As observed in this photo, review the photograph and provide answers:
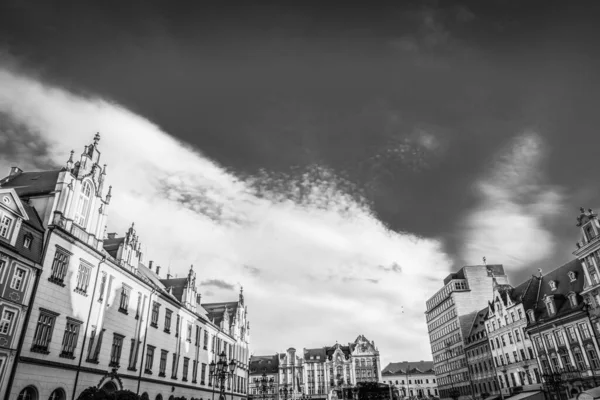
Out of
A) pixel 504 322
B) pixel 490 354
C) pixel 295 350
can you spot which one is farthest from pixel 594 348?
pixel 295 350

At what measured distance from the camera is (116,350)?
31609mm

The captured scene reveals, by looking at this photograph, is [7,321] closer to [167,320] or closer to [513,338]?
[167,320]

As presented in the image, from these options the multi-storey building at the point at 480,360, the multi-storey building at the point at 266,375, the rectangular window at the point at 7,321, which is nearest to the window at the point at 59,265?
the rectangular window at the point at 7,321

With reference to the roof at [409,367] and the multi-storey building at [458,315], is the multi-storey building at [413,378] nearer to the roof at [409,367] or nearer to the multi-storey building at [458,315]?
the roof at [409,367]

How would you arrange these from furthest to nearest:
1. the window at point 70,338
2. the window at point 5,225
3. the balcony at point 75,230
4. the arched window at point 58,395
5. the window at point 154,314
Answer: the window at point 154,314 < the balcony at point 75,230 < the window at point 70,338 < the arched window at point 58,395 < the window at point 5,225

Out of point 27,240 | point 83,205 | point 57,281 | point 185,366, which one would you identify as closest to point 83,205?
point 83,205

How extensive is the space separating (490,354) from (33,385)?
67052 millimetres

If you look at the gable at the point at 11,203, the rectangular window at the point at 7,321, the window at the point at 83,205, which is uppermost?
the window at the point at 83,205

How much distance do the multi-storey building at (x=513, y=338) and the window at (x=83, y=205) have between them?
57.1 m

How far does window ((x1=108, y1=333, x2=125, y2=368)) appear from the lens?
30839 mm

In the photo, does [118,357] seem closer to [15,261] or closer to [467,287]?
[15,261]

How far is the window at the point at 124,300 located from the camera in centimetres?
3297

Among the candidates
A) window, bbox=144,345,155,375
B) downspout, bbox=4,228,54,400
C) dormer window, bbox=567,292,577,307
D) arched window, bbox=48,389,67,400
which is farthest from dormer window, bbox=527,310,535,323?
downspout, bbox=4,228,54,400

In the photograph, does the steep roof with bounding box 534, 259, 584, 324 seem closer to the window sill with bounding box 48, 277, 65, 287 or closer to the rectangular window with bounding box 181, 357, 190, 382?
the rectangular window with bounding box 181, 357, 190, 382
